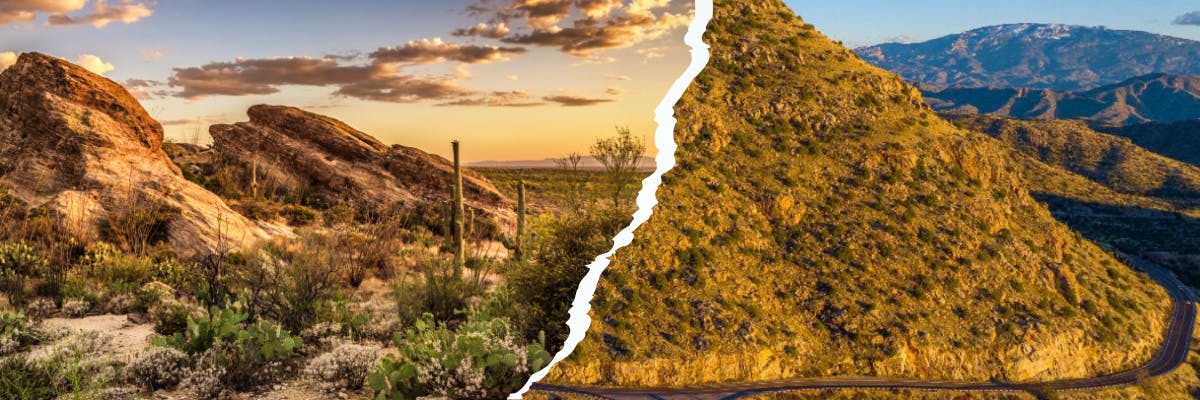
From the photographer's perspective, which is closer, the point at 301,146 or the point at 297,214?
the point at 301,146

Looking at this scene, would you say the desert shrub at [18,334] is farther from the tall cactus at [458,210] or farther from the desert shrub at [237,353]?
the tall cactus at [458,210]

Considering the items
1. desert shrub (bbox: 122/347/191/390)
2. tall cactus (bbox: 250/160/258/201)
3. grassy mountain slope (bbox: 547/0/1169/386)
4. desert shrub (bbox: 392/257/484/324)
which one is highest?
tall cactus (bbox: 250/160/258/201)

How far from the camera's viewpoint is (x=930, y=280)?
204 feet

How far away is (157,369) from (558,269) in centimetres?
257

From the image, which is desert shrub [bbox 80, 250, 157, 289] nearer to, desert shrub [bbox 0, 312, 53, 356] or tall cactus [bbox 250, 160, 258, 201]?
desert shrub [bbox 0, 312, 53, 356]

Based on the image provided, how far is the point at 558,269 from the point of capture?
12.9 feet

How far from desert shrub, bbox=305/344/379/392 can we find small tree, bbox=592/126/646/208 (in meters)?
2.55

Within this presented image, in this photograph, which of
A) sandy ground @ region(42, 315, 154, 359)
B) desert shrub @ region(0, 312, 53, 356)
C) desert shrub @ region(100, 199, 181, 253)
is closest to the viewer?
desert shrub @ region(0, 312, 53, 356)

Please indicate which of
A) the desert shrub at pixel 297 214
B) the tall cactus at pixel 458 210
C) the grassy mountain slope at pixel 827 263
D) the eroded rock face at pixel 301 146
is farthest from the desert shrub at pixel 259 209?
the grassy mountain slope at pixel 827 263

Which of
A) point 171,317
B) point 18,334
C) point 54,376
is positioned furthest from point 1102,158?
point 54,376

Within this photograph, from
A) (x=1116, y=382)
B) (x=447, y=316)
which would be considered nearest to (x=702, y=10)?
(x=447, y=316)

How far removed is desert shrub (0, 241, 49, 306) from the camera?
6.72 metres

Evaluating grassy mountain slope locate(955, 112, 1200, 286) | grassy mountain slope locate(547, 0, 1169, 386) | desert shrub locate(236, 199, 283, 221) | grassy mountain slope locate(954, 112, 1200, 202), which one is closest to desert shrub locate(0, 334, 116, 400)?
desert shrub locate(236, 199, 283, 221)

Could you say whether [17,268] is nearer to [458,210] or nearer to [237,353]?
[237,353]
